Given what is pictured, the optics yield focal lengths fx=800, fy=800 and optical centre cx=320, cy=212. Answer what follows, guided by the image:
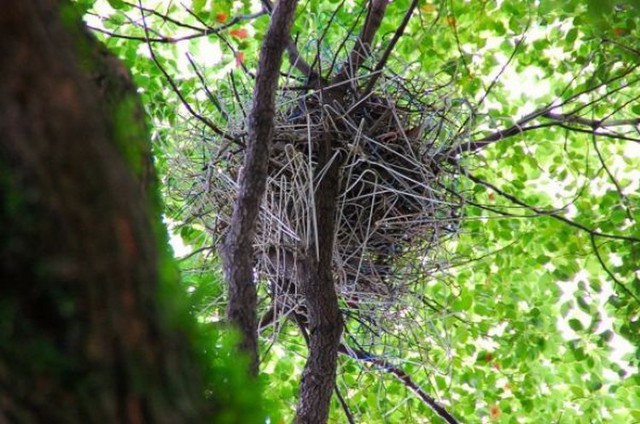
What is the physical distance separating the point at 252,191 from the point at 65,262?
0.79 meters

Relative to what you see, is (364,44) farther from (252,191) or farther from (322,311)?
(252,191)

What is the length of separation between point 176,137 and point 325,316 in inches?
24.4

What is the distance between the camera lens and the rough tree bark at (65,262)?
0.30m

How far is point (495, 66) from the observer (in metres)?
2.58

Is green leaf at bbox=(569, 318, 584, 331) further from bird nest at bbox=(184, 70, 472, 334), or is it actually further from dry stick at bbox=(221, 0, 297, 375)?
dry stick at bbox=(221, 0, 297, 375)

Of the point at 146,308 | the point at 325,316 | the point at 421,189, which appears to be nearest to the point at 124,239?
the point at 146,308

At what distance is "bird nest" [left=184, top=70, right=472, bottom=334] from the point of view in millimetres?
1535

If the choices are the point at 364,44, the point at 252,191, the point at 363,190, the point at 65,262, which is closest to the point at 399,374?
the point at 363,190

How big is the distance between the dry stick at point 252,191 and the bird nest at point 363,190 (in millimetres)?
342

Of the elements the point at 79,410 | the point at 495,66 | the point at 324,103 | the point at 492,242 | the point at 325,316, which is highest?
the point at 495,66

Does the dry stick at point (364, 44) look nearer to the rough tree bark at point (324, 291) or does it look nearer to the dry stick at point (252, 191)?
the rough tree bark at point (324, 291)

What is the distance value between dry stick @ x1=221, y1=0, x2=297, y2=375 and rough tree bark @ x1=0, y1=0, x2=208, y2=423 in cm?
66

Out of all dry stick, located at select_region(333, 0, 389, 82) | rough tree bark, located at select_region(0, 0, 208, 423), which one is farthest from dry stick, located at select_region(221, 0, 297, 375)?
rough tree bark, located at select_region(0, 0, 208, 423)

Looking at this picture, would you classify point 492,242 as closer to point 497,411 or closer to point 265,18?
point 497,411
